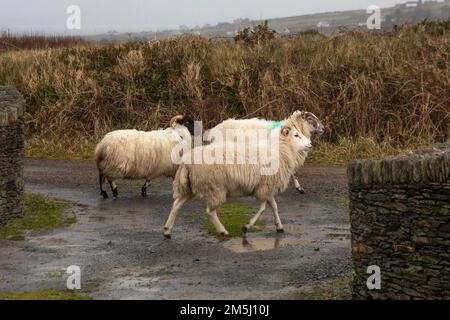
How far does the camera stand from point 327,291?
10.5m

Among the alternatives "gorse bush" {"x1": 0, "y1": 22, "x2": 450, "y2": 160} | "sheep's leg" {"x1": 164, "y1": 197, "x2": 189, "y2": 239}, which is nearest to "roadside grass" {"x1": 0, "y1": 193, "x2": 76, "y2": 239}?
"sheep's leg" {"x1": 164, "y1": 197, "x2": 189, "y2": 239}

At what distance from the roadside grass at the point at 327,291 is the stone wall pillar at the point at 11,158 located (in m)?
6.65

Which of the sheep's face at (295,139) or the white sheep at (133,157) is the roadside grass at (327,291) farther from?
the white sheep at (133,157)

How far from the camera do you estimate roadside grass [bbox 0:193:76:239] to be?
14.9m

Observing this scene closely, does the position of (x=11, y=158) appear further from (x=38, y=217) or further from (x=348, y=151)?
(x=348, y=151)

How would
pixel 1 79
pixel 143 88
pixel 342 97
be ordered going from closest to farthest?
pixel 342 97 → pixel 143 88 → pixel 1 79

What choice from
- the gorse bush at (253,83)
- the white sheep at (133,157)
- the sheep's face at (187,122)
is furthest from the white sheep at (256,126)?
the gorse bush at (253,83)

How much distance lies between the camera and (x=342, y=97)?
24.2m

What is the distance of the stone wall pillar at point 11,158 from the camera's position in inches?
599

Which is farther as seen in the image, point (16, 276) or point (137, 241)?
point (137, 241)

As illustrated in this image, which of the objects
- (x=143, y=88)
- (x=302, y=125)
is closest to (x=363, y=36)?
(x=143, y=88)

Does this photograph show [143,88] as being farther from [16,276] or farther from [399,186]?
[399,186]

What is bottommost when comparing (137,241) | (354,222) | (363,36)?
→ (137,241)
